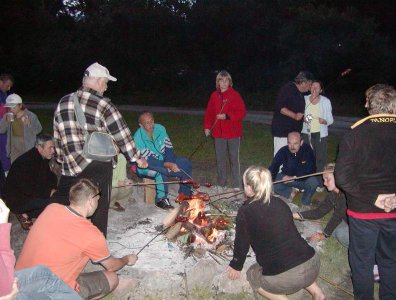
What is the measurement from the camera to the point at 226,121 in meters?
6.85

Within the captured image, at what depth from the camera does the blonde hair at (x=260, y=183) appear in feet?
12.0

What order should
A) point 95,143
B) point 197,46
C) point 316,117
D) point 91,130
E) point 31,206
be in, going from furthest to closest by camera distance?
point 197,46, point 316,117, point 31,206, point 91,130, point 95,143

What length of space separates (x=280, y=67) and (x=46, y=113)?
1135 centimetres

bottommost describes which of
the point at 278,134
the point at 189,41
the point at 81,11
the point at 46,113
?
the point at 46,113

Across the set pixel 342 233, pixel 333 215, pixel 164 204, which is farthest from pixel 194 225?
pixel 342 233

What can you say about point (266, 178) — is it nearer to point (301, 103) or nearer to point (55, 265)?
point (55, 265)

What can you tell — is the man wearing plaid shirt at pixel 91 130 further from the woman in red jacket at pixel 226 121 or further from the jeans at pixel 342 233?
the woman in red jacket at pixel 226 121

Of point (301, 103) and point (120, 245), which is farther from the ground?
point (301, 103)

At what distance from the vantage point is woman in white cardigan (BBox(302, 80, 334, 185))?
7.13 meters

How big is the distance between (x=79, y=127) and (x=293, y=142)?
3.23 metres

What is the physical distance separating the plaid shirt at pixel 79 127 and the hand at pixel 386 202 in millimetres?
2326

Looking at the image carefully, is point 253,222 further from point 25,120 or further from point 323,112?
point 25,120

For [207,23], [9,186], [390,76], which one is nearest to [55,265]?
[9,186]

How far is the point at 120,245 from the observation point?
509 cm
